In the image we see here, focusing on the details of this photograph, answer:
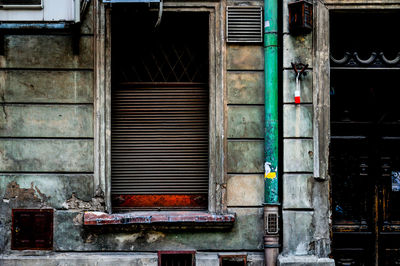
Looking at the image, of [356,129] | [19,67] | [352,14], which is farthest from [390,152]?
[19,67]

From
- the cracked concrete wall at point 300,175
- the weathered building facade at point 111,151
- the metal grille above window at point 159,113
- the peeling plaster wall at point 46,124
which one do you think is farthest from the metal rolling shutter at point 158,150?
the cracked concrete wall at point 300,175

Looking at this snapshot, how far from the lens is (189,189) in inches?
256

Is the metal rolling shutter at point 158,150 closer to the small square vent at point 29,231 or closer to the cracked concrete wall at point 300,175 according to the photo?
the small square vent at point 29,231

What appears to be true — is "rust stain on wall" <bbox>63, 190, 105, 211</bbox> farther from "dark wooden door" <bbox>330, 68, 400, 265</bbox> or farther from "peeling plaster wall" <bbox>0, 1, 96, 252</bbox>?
"dark wooden door" <bbox>330, 68, 400, 265</bbox>

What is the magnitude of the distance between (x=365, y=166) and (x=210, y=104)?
2483mm

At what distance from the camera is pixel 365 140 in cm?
670

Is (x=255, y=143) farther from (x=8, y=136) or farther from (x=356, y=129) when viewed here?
(x=8, y=136)

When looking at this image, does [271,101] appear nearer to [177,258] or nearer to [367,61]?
[367,61]

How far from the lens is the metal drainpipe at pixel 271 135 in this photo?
602 centimetres

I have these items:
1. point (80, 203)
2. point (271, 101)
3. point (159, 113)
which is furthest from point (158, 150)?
point (271, 101)

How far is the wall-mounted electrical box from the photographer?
5.77m

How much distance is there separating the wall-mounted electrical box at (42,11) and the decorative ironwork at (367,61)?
368 cm

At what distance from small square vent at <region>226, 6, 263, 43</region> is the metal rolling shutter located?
978 mm

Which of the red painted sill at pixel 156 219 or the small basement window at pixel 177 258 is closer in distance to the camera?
the red painted sill at pixel 156 219
